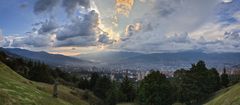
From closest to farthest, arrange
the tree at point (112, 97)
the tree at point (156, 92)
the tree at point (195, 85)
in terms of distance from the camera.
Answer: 1. the tree at point (156, 92)
2. the tree at point (195, 85)
3. the tree at point (112, 97)

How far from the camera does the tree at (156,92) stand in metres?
100

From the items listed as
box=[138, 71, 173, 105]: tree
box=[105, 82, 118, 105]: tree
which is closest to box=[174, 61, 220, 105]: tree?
box=[138, 71, 173, 105]: tree

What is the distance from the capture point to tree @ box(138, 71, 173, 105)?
3937 inches

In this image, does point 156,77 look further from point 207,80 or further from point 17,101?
point 17,101

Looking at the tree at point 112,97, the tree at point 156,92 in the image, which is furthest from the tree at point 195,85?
the tree at point 112,97

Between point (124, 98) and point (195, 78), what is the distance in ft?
126

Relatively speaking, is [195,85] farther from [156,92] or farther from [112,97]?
[112,97]

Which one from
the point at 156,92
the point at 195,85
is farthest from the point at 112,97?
the point at 195,85

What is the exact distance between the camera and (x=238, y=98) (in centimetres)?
5319

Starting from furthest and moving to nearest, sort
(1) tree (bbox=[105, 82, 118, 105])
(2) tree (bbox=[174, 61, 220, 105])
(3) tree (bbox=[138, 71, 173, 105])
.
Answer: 1. (1) tree (bbox=[105, 82, 118, 105])
2. (2) tree (bbox=[174, 61, 220, 105])
3. (3) tree (bbox=[138, 71, 173, 105])

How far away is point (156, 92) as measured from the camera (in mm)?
100688

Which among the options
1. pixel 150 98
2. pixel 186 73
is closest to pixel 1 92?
pixel 150 98

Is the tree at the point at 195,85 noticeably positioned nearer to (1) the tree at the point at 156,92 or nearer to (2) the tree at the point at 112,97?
(1) the tree at the point at 156,92

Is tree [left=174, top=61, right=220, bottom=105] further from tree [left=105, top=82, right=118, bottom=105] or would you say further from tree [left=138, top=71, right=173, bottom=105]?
tree [left=105, top=82, right=118, bottom=105]
